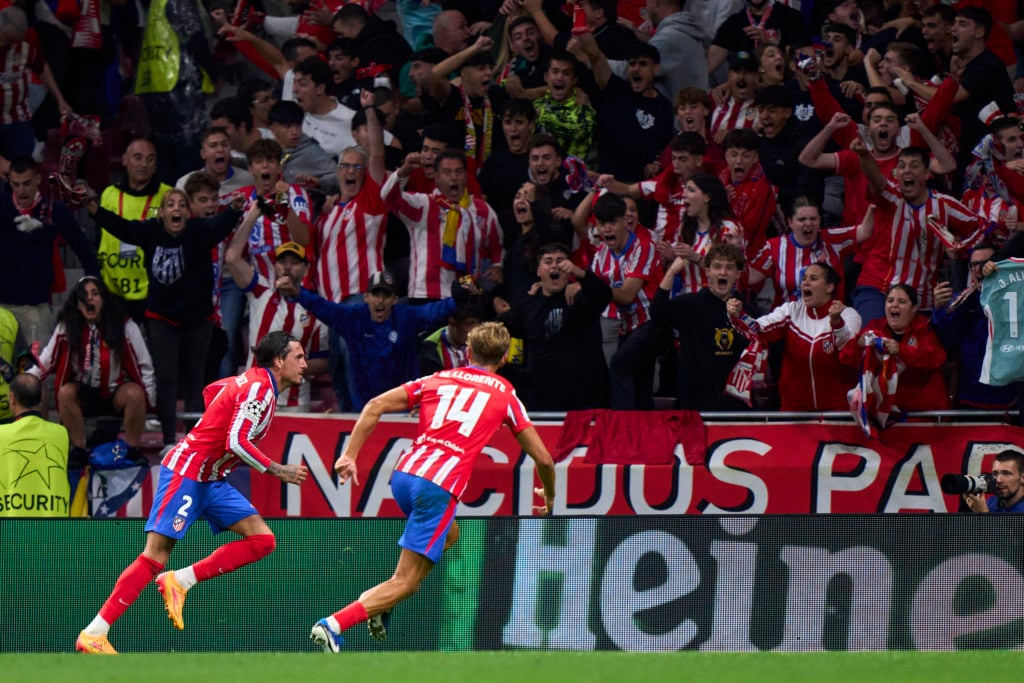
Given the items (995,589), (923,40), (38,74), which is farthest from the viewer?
(38,74)

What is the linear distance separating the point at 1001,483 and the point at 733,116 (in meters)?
4.64

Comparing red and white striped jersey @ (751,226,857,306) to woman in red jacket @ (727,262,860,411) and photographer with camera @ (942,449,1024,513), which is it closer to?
woman in red jacket @ (727,262,860,411)

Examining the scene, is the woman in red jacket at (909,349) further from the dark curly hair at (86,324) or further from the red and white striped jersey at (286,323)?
the dark curly hair at (86,324)

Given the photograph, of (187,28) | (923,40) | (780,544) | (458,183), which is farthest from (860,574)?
(187,28)

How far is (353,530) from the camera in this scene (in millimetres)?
9820

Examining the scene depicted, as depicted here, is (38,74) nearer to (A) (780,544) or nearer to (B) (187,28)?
(B) (187,28)

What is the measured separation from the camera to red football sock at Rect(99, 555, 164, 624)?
9.30m

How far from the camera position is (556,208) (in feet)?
42.3

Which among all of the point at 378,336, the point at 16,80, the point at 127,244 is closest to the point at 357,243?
the point at 378,336

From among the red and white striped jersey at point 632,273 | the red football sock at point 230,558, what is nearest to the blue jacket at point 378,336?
the red and white striped jersey at point 632,273

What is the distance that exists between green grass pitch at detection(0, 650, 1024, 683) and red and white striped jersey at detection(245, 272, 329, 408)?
4647 millimetres

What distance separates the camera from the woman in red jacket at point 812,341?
38.1 ft

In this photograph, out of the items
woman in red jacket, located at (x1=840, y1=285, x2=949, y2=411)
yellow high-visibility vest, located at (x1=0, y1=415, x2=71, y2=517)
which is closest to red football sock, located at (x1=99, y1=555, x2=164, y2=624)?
yellow high-visibility vest, located at (x1=0, y1=415, x2=71, y2=517)

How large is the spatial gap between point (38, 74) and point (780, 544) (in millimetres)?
8769
